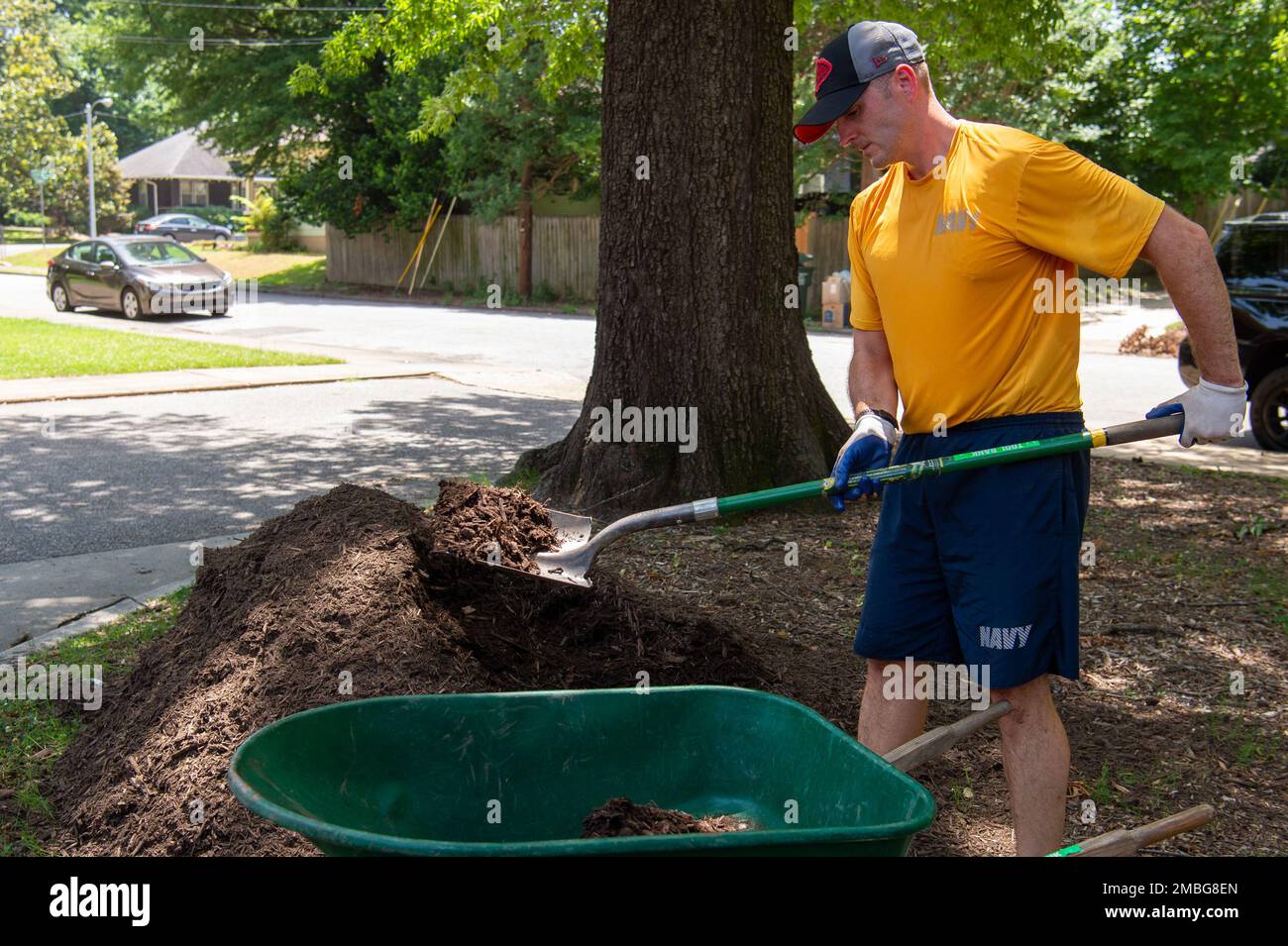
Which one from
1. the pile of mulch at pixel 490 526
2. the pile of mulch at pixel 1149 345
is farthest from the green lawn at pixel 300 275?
the pile of mulch at pixel 490 526

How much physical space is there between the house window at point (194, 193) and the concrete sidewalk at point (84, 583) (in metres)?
70.3

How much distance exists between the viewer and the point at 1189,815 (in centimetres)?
283

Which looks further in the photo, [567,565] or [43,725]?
[43,725]

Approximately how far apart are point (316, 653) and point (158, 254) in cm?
2052

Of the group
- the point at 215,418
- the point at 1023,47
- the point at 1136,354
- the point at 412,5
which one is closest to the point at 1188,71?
the point at 1136,354

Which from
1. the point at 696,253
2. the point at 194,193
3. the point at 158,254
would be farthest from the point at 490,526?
the point at 194,193

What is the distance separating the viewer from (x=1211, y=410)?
9.95ft

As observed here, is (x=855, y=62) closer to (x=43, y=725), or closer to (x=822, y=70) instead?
(x=822, y=70)

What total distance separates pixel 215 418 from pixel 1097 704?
346 inches

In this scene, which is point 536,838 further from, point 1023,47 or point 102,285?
point 102,285

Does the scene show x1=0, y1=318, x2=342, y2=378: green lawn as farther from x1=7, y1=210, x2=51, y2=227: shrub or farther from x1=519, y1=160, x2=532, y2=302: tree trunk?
x1=7, y1=210, x2=51, y2=227: shrub

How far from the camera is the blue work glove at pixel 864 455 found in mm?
3324

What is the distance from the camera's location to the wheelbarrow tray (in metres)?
2.79

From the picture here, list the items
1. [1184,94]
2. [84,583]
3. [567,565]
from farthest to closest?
[1184,94] < [84,583] < [567,565]
